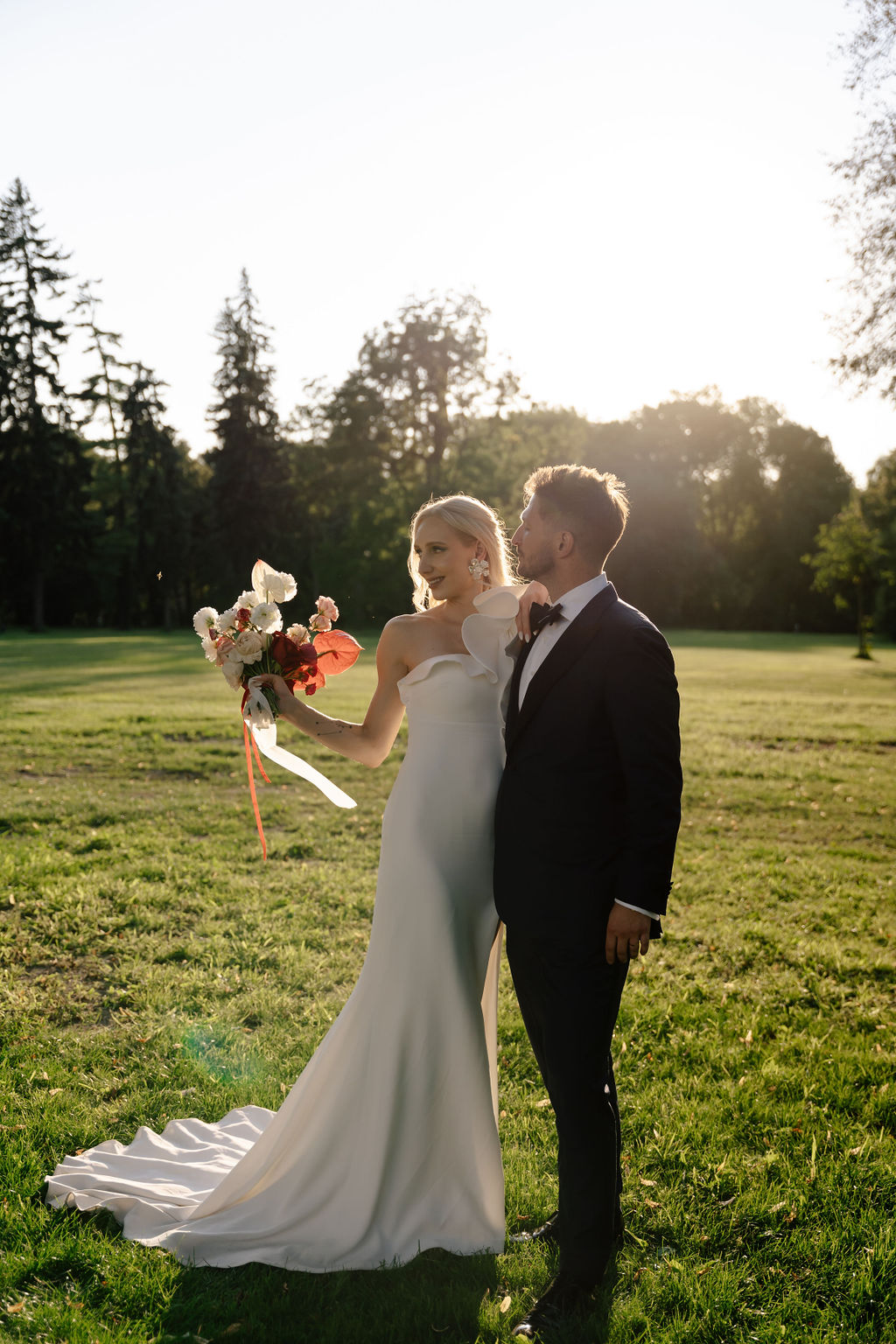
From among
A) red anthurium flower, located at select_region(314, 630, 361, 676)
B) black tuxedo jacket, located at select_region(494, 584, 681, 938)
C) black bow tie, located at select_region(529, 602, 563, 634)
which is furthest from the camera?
red anthurium flower, located at select_region(314, 630, 361, 676)

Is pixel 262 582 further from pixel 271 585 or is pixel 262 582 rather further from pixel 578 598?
pixel 578 598

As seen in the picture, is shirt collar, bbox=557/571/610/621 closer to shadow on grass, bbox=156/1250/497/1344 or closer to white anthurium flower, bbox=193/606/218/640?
white anthurium flower, bbox=193/606/218/640

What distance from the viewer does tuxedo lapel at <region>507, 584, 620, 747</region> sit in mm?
2973

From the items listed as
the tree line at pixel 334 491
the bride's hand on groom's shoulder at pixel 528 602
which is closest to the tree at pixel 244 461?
the tree line at pixel 334 491

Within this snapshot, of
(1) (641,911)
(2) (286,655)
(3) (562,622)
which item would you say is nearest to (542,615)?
(3) (562,622)

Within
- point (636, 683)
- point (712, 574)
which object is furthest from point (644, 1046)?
point (712, 574)

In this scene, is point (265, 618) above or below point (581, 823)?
above

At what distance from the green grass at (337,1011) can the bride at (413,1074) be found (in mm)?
127

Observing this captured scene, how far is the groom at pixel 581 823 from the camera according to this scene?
2816 mm

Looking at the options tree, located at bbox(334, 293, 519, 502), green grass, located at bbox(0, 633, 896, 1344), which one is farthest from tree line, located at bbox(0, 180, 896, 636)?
green grass, located at bbox(0, 633, 896, 1344)

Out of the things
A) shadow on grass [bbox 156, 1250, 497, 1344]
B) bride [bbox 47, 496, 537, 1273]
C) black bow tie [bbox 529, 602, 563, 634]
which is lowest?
shadow on grass [bbox 156, 1250, 497, 1344]

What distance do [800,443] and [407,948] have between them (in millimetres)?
71426

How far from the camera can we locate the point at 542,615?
3.12 meters

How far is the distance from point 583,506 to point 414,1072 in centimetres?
210
